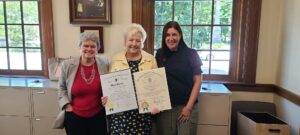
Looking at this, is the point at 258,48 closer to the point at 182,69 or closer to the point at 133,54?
the point at 182,69

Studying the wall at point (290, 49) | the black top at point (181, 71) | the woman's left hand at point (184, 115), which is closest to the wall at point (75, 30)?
the black top at point (181, 71)

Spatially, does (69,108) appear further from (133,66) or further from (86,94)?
(133,66)

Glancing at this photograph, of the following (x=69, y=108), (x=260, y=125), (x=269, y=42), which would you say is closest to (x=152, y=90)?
(x=69, y=108)

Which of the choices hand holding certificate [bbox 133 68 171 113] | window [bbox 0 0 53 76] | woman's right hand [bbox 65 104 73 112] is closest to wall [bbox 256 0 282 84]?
hand holding certificate [bbox 133 68 171 113]

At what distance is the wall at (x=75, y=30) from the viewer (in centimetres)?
276

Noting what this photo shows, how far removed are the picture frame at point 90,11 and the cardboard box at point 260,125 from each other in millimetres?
1753

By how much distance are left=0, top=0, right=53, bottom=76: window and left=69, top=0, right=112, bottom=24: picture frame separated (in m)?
0.32

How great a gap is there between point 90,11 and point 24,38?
3.18ft

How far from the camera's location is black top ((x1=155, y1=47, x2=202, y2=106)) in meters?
1.91

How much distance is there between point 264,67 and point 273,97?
0.35 meters

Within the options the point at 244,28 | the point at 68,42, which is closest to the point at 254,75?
the point at 244,28

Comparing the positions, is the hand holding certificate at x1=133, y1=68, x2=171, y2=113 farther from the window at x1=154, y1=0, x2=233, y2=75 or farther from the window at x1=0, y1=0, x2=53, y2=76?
the window at x1=0, y1=0, x2=53, y2=76

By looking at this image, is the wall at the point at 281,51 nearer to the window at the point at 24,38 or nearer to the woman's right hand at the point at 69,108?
the woman's right hand at the point at 69,108

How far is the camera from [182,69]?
1.90 m
